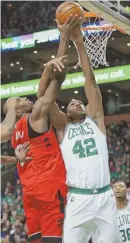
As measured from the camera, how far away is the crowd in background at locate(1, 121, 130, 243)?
1309 centimetres

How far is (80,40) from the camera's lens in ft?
16.4

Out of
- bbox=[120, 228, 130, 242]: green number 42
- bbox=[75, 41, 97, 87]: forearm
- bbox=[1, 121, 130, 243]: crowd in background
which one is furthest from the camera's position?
bbox=[1, 121, 130, 243]: crowd in background

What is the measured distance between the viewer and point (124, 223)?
5.95m

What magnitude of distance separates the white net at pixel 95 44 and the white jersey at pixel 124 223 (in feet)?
6.70

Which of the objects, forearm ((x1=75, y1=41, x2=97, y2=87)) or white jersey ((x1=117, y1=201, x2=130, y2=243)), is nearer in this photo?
forearm ((x1=75, y1=41, x2=97, y2=87))

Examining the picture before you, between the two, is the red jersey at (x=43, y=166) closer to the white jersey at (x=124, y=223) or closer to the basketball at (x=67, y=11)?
the basketball at (x=67, y=11)

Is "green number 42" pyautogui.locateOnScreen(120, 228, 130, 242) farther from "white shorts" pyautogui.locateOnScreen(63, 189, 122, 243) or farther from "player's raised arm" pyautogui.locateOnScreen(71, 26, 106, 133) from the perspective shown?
"player's raised arm" pyautogui.locateOnScreen(71, 26, 106, 133)

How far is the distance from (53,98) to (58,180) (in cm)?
86

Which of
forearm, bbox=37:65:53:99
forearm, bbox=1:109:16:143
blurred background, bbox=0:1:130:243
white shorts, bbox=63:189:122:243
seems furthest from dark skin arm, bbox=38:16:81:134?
blurred background, bbox=0:1:130:243

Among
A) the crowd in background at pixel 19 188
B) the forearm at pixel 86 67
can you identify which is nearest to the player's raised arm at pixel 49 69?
the forearm at pixel 86 67

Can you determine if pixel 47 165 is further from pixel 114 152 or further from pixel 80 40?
pixel 114 152

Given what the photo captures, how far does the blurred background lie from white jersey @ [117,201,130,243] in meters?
6.66

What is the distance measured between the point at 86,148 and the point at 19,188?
11779 millimetres

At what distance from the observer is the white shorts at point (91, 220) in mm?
4492
